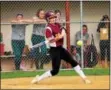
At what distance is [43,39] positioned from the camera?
16.4 metres

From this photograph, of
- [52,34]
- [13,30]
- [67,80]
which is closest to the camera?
[52,34]

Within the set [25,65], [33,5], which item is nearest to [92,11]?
[33,5]

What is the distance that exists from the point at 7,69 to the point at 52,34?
5056 millimetres

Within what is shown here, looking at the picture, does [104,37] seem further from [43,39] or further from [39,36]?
[39,36]

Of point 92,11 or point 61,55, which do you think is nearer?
point 61,55

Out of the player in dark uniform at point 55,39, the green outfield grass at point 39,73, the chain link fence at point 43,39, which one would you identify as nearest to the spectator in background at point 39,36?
the chain link fence at point 43,39

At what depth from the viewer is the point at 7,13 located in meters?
18.4

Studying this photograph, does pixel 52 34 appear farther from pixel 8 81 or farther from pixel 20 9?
pixel 20 9

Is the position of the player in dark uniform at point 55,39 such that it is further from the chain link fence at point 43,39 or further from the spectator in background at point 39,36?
the chain link fence at point 43,39


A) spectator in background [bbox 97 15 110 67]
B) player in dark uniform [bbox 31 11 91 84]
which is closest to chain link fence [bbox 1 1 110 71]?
spectator in background [bbox 97 15 110 67]

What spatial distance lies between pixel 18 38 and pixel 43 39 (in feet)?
2.55

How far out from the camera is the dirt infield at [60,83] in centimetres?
1235

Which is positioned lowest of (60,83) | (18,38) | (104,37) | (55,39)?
(60,83)

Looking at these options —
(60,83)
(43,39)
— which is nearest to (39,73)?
(43,39)
